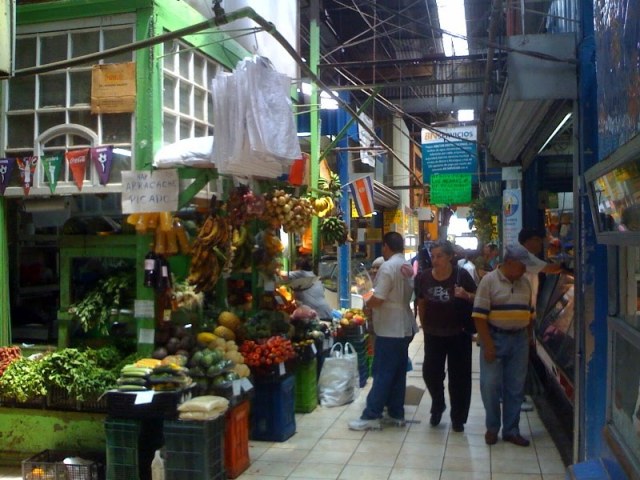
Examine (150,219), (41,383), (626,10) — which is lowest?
(41,383)

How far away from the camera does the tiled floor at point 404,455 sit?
19.7 ft

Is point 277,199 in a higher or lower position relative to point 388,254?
higher

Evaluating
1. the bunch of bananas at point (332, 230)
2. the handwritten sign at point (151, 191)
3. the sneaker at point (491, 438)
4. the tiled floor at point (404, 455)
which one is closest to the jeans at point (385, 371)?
the tiled floor at point (404, 455)

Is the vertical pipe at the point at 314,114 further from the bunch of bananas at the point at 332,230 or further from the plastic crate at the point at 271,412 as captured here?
the plastic crate at the point at 271,412

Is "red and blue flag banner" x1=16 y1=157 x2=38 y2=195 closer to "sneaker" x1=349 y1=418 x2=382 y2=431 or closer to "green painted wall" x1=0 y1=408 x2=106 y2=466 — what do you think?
"green painted wall" x1=0 y1=408 x2=106 y2=466

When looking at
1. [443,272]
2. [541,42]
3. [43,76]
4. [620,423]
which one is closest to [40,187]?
[43,76]

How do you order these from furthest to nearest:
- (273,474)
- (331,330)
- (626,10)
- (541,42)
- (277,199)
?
(331,330), (277,199), (273,474), (541,42), (626,10)

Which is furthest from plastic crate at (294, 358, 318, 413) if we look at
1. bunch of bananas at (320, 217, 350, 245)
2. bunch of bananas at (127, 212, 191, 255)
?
bunch of bananas at (320, 217, 350, 245)

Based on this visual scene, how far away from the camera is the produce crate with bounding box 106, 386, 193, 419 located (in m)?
5.57

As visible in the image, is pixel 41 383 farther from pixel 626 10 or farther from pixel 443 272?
pixel 626 10

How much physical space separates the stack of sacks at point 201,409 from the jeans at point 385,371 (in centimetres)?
209

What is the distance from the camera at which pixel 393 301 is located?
23.6ft

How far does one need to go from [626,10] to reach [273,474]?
15.2 feet

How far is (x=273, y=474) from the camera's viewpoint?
239 inches
